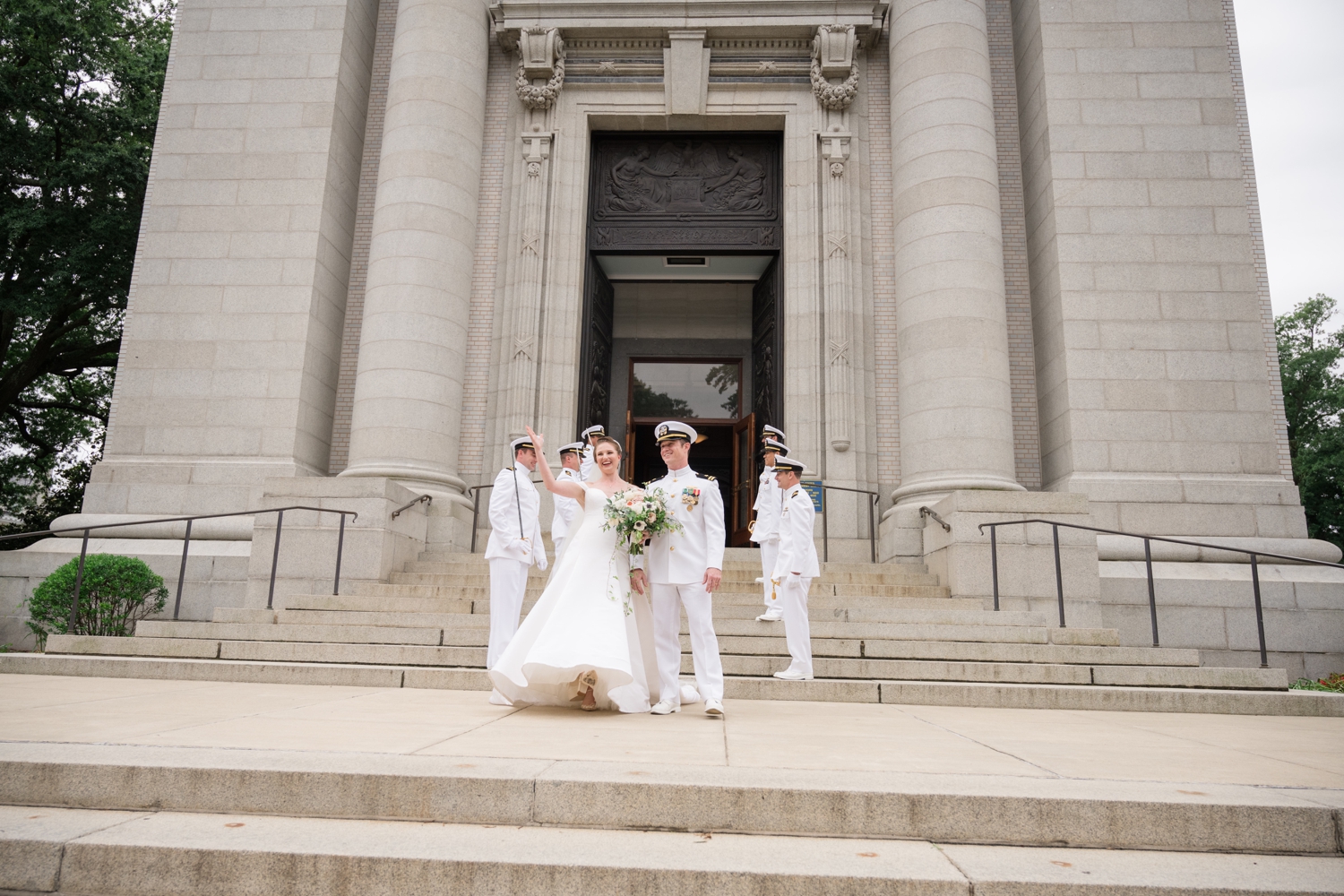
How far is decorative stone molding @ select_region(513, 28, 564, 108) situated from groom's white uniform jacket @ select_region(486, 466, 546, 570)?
421 inches

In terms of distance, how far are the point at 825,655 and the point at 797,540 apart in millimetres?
1248

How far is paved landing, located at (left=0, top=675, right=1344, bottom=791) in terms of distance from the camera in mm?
3967

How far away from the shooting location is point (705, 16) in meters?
16.3

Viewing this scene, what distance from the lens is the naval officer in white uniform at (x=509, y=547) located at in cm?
784

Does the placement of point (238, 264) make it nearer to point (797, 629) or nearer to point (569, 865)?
point (797, 629)

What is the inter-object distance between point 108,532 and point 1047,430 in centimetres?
1496

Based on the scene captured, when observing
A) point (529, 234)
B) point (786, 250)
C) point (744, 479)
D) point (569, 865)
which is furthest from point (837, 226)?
point (569, 865)

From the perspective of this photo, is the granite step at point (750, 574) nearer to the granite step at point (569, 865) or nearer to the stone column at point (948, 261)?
the stone column at point (948, 261)

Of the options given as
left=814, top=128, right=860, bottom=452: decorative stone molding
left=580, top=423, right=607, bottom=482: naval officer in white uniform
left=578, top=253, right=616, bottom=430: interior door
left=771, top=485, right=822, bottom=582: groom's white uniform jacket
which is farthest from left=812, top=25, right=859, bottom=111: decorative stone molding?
left=771, top=485, right=822, bottom=582: groom's white uniform jacket

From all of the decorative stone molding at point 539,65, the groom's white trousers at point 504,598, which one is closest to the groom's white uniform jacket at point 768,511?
the groom's white trousers at point 504,598

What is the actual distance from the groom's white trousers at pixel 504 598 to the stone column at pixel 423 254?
6151 mm

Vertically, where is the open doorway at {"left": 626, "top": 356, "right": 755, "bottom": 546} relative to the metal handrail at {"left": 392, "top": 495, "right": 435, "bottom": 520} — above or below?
above

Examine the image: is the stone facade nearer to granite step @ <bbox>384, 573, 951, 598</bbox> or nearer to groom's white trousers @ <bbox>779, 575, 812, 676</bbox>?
granite step @ <bbox>384, 573, 951, 598</bbox>

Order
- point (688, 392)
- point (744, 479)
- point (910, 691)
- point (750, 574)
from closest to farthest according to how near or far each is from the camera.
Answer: point (910, 691)
point (750, 574)
point (744, 479)
point (688, 392)
